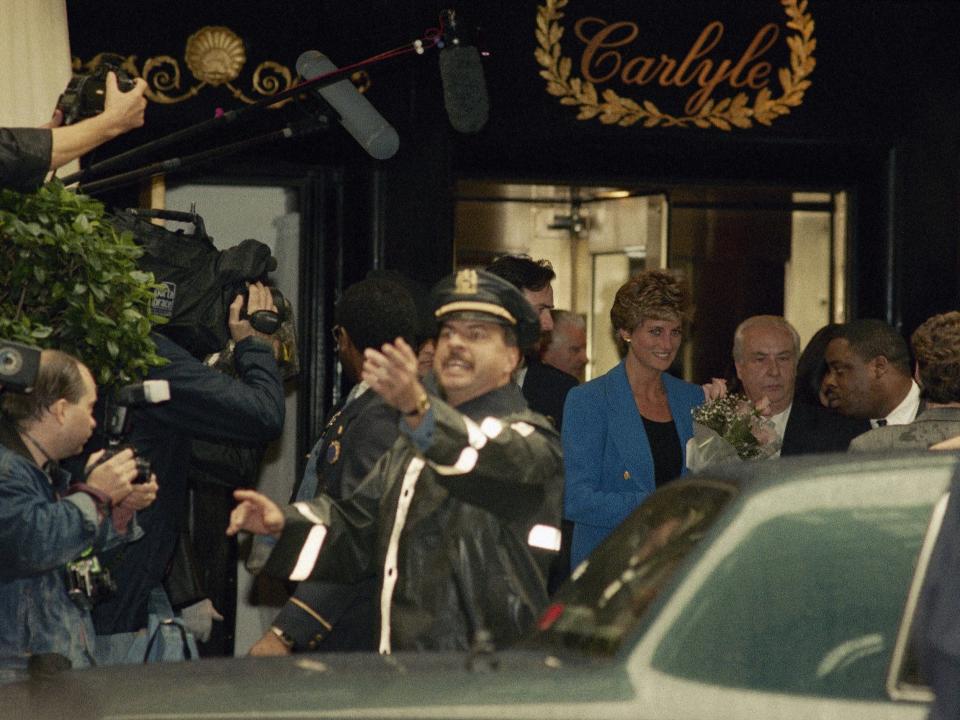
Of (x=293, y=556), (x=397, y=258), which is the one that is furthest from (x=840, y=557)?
(x=397, y=258)

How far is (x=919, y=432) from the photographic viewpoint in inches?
235

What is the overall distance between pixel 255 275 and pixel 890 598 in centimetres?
326

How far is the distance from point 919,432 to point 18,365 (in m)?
2.96

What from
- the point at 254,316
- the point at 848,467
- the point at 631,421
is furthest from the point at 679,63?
the point at 848,467

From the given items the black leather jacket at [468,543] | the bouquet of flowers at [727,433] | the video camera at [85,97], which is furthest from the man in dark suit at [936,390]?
the video camera at [85,97]

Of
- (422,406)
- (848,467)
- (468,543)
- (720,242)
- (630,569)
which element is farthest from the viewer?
(720,242)

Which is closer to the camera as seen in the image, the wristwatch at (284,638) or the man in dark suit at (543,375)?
the wristwatch at (284,638)

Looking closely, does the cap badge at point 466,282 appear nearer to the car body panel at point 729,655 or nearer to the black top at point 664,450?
the car body panel at point 729,655

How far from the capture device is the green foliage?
513 cm

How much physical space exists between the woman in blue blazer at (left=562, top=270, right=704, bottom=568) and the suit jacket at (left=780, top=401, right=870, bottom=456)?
0.41 meters

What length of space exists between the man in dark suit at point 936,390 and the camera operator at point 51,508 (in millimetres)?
2474

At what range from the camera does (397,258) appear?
31.6 ft

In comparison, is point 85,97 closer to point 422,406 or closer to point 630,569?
point 422,406

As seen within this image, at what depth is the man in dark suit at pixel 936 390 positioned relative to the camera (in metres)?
6.00
